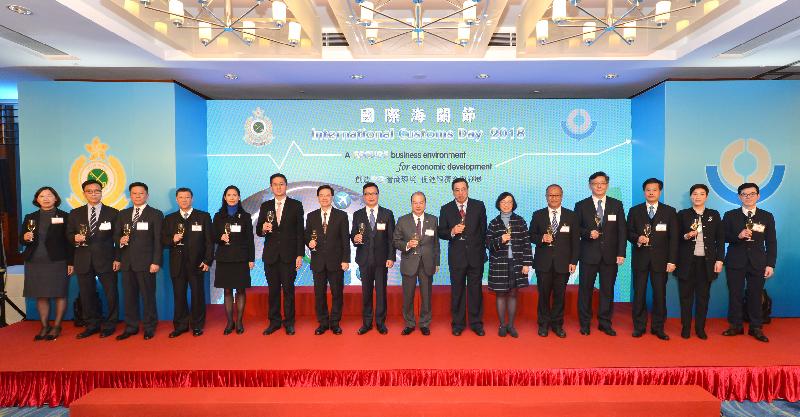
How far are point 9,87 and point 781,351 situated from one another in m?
9.53

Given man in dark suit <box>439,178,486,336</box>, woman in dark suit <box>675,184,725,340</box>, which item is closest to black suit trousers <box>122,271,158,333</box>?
man in dark suit <box>439,178,486,336</box>

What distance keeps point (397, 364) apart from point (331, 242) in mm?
1423

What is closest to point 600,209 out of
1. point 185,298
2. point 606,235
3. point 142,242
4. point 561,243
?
point 606,235

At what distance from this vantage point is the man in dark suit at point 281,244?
4746 mm

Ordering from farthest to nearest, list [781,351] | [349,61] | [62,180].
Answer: [62,180], [349,61], [781,351]

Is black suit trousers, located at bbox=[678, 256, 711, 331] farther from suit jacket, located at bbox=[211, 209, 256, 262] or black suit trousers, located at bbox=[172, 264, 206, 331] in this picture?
black suit trousers, located at bbox=[172, 264, 206, 331]

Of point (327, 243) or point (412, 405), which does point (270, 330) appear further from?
point (412, 405)

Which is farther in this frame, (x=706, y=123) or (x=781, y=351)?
(x=706, y=123)

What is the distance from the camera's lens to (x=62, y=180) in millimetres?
5500

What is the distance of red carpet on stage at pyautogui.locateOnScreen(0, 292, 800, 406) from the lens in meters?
3.88

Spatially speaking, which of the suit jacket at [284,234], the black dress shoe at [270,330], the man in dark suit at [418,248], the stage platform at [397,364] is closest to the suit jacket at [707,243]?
the stage platform at [397,364]

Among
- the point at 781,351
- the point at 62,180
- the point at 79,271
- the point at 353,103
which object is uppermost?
the point at 353,103

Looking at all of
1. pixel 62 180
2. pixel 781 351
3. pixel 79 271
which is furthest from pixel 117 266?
pixel 781 351

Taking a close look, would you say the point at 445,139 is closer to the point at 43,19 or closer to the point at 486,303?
the point at 486,303
